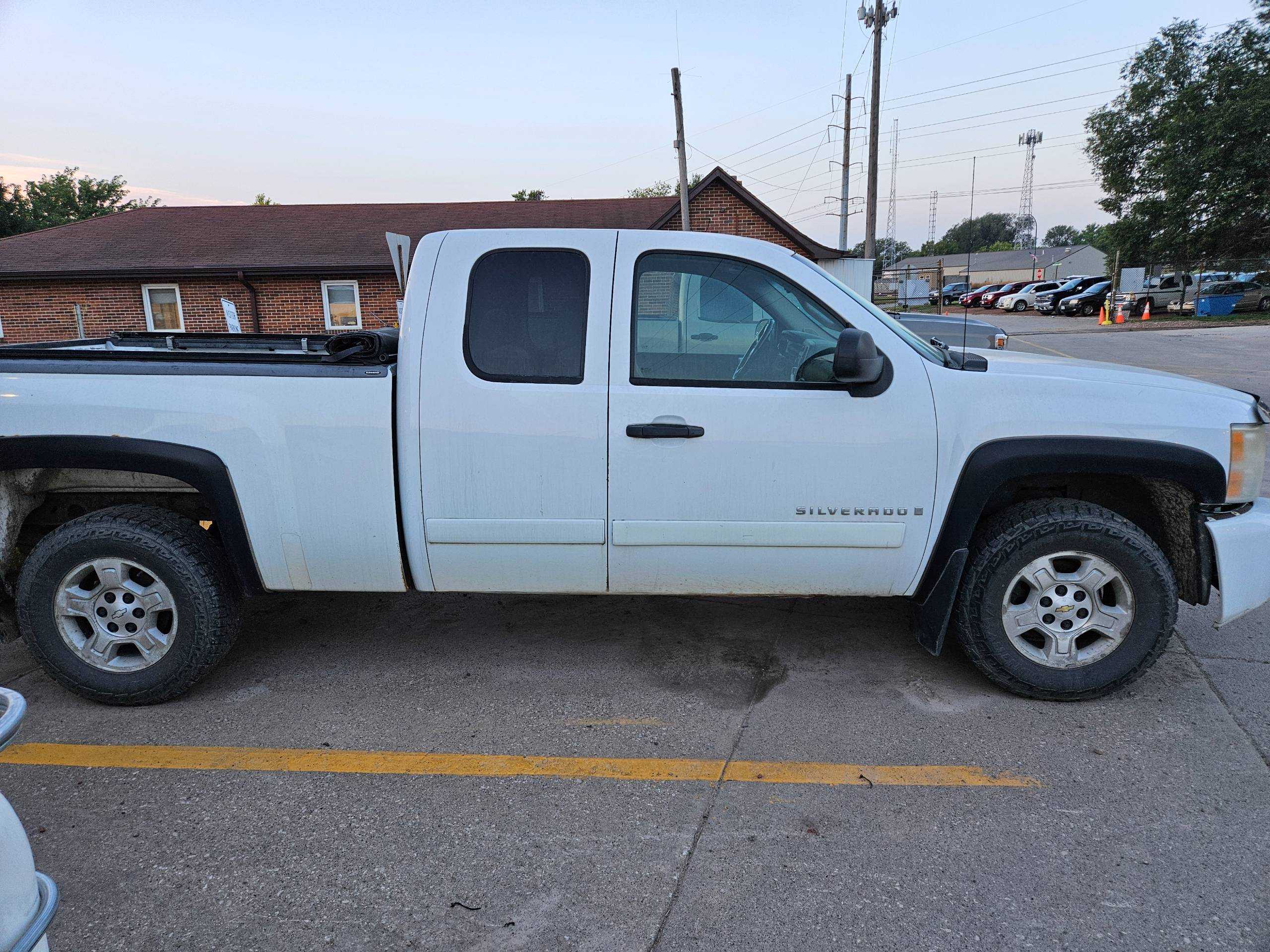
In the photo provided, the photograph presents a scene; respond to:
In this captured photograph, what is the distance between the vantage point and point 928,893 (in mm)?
2424

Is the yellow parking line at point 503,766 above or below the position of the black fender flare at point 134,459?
below

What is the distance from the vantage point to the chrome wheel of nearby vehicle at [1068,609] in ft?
11.3

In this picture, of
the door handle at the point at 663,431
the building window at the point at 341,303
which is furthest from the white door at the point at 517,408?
the building window at the point at 341,303

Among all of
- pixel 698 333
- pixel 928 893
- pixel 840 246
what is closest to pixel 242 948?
pixel 928 893

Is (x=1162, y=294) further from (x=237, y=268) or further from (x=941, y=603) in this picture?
(x=941, y=603)

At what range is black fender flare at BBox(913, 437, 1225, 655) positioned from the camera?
3.33m

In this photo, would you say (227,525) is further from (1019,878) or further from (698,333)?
(1019,878)

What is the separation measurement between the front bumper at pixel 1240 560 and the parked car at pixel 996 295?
54.6 meters

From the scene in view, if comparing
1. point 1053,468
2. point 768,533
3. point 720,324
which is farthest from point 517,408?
point 1053,468

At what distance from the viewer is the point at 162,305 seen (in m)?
22.4

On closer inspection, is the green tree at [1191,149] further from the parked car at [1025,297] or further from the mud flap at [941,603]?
the mud flap at [941,603]

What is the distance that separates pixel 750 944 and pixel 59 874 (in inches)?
82.1

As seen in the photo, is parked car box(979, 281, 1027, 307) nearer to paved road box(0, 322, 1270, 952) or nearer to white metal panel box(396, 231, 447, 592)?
paved road box(0, 322, 1270, 952)

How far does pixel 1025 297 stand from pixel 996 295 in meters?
4.03
